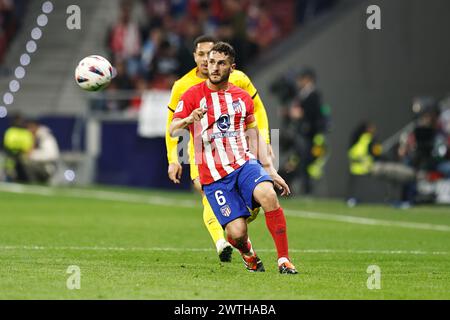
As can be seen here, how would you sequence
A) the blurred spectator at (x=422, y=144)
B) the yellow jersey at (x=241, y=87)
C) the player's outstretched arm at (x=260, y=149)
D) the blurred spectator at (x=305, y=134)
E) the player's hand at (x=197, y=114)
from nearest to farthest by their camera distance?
the player's hand at (x=197, y=114) → the player's outstretched arm at (x=260, y=149) → the yellow jersey at (x=241, y=87) → the blurred spectator at (x=422, y=144) → the blurred spectator at (x=305, y=134)

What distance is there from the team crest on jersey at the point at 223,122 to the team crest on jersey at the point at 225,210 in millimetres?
661

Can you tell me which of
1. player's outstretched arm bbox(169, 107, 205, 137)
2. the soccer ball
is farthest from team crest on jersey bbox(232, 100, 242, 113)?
the soccer ball

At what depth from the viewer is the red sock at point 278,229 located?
Answer: 1049cm

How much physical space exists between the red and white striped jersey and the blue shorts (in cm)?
6

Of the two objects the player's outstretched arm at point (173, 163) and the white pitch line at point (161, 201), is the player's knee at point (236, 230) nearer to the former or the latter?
the player's outstretched arm at point (173, 163)

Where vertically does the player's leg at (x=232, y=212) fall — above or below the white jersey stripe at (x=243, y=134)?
below

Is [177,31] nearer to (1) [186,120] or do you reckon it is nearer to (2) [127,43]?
(2) [127,43]

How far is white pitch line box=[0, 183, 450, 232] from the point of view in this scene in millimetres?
17781

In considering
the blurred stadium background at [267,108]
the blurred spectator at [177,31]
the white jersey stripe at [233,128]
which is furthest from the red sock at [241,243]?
→ the blurred spectator at [177,31]

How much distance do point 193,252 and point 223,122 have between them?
2.63 meters

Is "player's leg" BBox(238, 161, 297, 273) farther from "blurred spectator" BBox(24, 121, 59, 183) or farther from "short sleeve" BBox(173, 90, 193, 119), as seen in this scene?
"blurred spectator" BBox(24, 121, 59, 183)

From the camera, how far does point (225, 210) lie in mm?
10719

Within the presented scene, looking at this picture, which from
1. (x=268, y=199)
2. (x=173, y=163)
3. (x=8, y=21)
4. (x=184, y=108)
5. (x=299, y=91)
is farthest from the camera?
(x=8, y=21)

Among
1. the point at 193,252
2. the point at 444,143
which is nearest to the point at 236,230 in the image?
the point at 193,252
